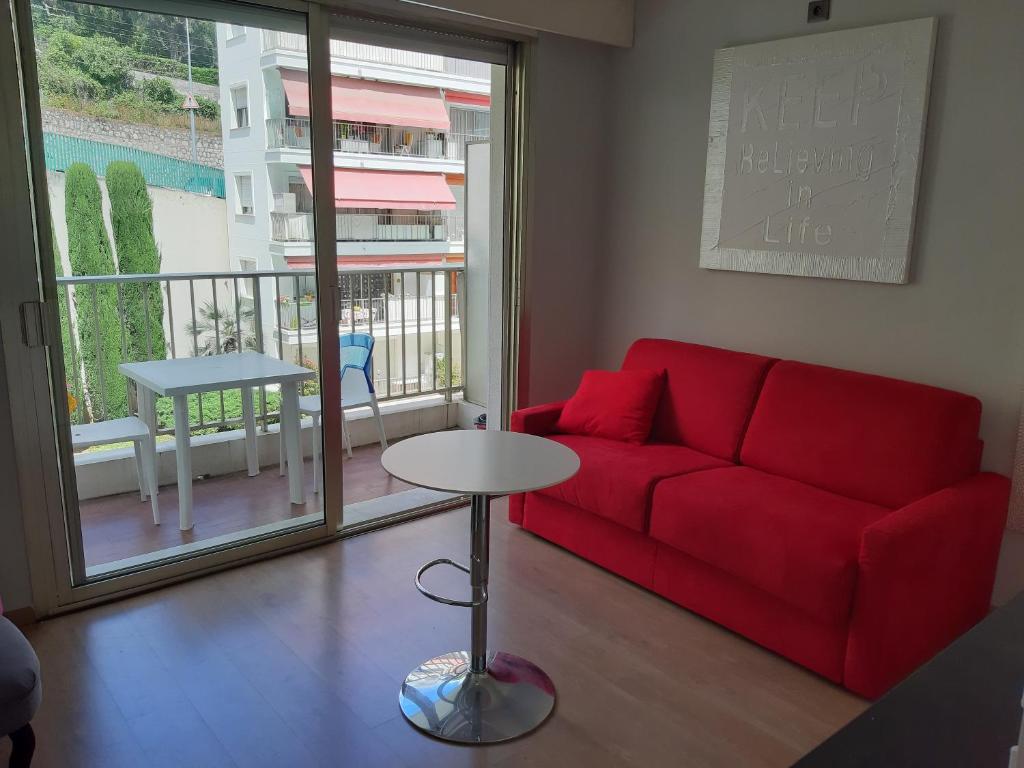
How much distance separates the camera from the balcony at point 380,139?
10.3 ft

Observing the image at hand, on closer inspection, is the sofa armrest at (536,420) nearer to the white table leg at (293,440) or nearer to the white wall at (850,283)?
the white wall at (850,283)

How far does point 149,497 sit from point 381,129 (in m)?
2.38

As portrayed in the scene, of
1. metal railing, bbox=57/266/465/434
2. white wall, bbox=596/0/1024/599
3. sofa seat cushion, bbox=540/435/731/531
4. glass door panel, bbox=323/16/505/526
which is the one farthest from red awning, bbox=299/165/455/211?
sofa seat cushion, bbox=540/435/731/531

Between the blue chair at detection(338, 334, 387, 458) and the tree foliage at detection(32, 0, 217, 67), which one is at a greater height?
the tree foliage at detection(32, 0, 217, 67)

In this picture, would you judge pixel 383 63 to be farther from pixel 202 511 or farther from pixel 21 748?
pixel 21 748

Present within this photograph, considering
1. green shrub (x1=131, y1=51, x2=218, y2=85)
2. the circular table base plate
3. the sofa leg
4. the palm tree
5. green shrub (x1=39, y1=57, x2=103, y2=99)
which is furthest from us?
the palm tree

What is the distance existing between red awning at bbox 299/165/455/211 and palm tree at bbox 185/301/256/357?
81 cm

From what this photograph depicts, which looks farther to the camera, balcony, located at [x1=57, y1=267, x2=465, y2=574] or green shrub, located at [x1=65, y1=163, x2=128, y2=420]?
balcony, located at [x1=57, y1=267, x2=465, y2=574]

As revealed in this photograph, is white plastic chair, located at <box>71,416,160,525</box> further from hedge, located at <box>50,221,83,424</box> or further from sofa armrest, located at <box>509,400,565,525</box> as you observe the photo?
sofa armrest, located at <box>509,400,565,525</box>

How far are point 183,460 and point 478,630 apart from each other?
5.98ft

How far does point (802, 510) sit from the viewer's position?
260 centimetres

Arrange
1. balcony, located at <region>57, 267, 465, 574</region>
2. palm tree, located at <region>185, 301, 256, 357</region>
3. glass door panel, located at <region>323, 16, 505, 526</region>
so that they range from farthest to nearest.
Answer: glass door panel, located at <region>323, 16, 505, 526</region> < palm tree, located at <region>185, 301, 256, 357</region> < balcony, located at <region>57, 267, 465, 574</region>

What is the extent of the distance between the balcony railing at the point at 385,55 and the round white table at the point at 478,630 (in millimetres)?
1727

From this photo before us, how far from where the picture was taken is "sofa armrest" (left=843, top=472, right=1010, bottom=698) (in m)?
2.28
